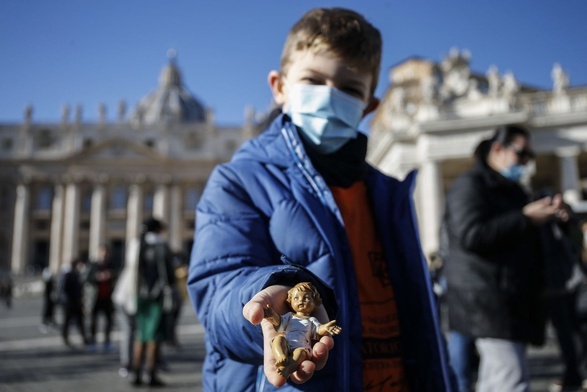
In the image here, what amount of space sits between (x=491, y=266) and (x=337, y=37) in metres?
1.52

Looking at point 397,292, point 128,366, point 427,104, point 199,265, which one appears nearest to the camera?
point 199,265

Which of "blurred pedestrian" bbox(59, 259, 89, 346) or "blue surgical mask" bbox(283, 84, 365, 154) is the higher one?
"blue surgical mask" bbox(283, 84, 365, 154)

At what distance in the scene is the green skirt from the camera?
5254mm

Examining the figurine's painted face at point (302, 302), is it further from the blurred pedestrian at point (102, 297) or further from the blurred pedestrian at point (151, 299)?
the blurred pedestrian at point (102, 297)

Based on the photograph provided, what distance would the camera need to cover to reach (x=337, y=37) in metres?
1.54

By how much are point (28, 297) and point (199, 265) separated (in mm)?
33405

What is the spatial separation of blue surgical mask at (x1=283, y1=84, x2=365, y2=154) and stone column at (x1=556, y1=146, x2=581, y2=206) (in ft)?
55.4

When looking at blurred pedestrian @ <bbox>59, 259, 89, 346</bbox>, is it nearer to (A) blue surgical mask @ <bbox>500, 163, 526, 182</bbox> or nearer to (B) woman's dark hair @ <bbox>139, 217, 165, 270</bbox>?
(B) woman's dark hair @ <bbox>139, 217, 165, 270</bbox>

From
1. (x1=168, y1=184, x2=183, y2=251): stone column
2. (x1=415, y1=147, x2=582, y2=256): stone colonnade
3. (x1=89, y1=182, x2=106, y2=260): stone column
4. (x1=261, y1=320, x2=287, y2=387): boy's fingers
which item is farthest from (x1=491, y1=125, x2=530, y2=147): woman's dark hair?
(x1=89, y1=182, x2=106, y2=260): stone column

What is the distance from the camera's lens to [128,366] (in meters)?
5.78

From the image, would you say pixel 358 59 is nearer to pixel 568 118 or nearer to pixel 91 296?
pixel 91 296

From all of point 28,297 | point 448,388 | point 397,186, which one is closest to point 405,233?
point 397,186

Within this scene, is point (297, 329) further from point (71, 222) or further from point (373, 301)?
point (71, 222)

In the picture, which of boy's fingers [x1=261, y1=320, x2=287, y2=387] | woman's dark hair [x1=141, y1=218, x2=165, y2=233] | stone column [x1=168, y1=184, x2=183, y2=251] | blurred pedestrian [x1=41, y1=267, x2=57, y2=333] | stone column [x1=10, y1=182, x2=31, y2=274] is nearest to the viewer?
boy's fingers [x1=261, y1=320, x2=287, y2=387]
